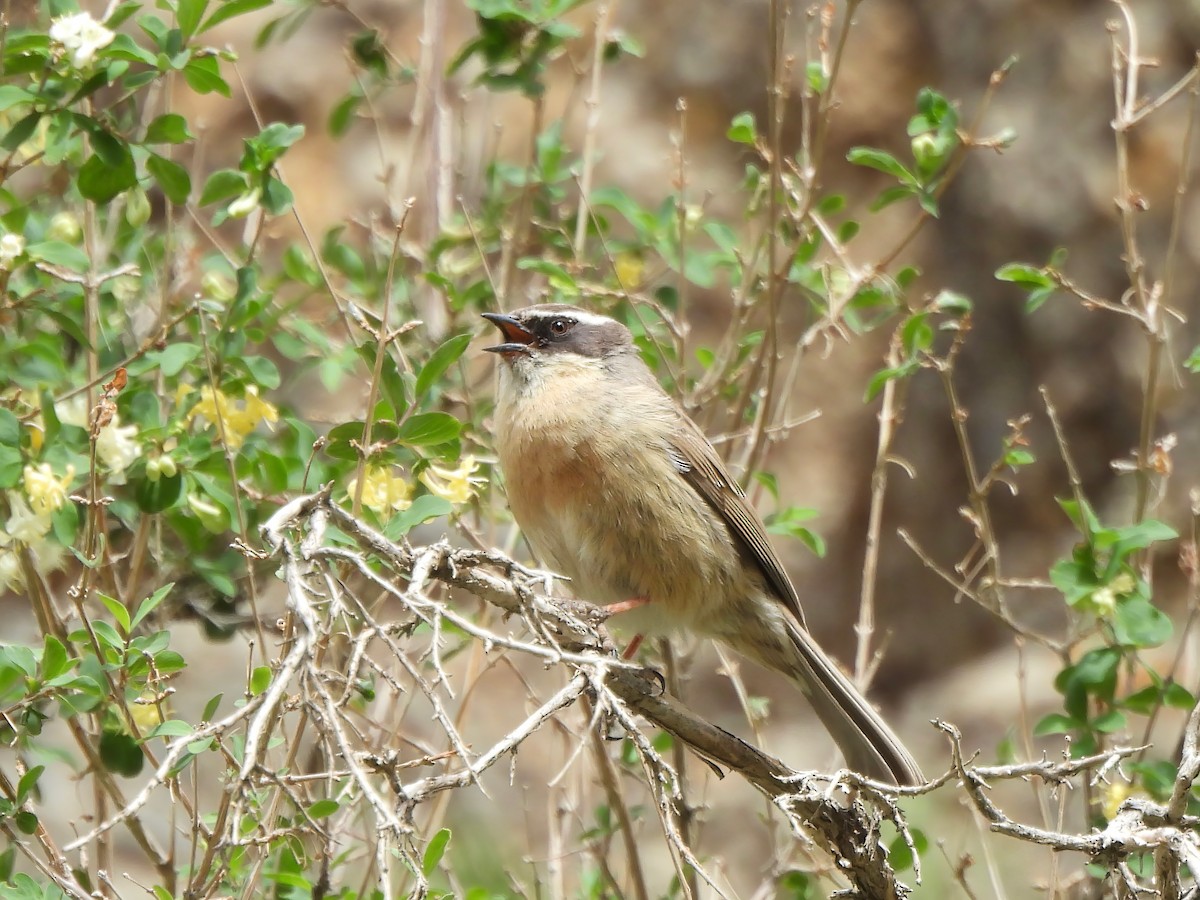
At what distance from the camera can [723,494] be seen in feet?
15.6

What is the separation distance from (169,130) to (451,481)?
4.11 ft

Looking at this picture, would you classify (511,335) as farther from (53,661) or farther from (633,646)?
(53,661)

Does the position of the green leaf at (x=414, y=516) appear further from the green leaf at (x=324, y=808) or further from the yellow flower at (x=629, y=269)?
the yellow flower at (x=629, y=269)

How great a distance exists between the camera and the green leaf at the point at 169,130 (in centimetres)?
365

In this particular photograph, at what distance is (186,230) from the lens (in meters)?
5.72

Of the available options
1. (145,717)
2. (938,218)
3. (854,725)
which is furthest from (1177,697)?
(938,218)

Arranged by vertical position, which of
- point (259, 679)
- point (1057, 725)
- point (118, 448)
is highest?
point (118, 448)

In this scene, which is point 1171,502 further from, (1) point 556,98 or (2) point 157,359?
(2) point 157,359

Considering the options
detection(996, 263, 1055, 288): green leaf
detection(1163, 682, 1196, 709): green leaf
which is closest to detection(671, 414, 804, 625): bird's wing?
detection(996, 263, 1055, 288): green leaf

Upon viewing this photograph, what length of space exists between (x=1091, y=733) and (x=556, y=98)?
5.90m

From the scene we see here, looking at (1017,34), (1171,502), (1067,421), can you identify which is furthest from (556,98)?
(1171,502)

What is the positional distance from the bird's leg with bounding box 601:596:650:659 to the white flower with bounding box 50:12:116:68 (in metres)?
2.15

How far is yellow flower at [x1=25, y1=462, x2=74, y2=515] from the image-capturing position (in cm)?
338

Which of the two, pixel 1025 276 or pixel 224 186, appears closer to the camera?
pixel 224 186
